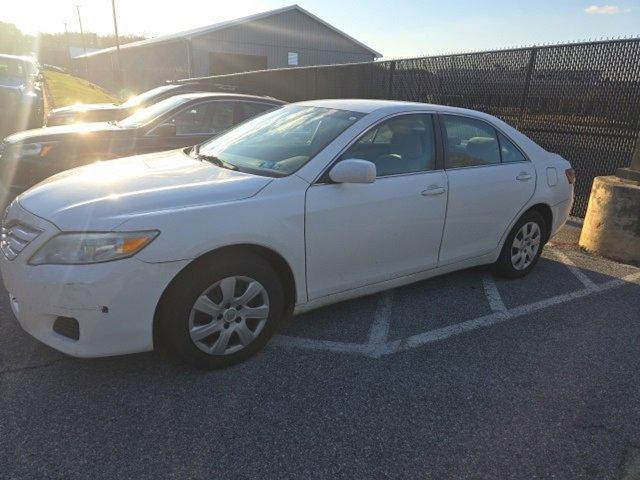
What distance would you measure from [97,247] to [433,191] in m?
A: 2.26

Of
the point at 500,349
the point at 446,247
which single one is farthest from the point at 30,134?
the point at 500,349

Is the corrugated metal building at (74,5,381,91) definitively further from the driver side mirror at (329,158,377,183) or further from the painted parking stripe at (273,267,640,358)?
the driver side mirror at (329,158,377,183)

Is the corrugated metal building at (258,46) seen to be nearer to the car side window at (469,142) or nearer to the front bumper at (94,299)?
the car side window at (469,142)

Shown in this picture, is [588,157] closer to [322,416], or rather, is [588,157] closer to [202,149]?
[202,149]

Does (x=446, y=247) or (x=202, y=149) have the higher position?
(x=202, y=149)

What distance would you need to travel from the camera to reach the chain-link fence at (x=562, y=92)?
242 inches

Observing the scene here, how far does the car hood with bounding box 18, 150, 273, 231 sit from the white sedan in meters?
0.01

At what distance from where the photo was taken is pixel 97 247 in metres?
2.44

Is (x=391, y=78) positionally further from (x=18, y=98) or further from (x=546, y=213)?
(x=18, y=98)

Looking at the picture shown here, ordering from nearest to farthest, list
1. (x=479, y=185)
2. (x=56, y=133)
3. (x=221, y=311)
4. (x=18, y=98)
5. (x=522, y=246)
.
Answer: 1. (x=221, y=311)
2. (x=479, y=185)
3. (x=522, y=246)
4. (x=56, y=133)
5. (x=18, y=98)

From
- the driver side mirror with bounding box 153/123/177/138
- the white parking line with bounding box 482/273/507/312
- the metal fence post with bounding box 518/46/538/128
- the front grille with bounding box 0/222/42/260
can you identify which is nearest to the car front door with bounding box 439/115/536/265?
the white parking line with bounding box 482/273/507/312

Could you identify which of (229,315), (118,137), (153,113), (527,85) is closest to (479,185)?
A: (229,315)

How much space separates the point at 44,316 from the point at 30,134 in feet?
14.2

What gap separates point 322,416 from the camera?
2.57 meters
